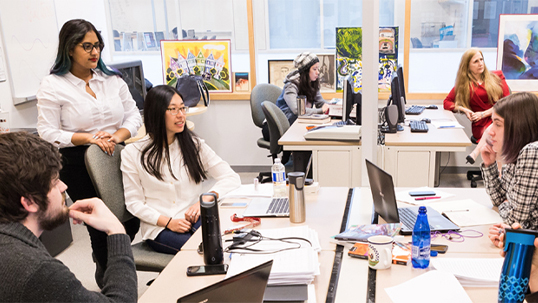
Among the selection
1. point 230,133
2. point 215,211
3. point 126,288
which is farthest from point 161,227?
point 230,133

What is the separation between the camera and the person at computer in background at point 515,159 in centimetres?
178

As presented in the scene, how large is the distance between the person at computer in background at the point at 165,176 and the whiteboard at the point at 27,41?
1.79 metres

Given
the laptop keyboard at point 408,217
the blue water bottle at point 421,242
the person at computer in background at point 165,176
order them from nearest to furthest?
the blue water bottle at point 421,242 → the laptop keyboard at point 408,217 → the person at computer in background at point 165,176

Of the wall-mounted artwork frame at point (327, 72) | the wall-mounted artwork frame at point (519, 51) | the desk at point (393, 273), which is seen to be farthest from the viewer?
the wall-mounted artwork frame at point (327, 72)

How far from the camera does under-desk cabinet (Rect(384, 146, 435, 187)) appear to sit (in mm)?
3309

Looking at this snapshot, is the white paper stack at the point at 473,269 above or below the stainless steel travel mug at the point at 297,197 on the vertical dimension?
below

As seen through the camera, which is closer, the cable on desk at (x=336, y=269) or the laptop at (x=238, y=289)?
the laptop at (x=238, y=289)

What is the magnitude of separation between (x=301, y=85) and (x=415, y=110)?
3.62 ft

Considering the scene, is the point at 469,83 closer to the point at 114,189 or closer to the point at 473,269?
A: the point at 473,269

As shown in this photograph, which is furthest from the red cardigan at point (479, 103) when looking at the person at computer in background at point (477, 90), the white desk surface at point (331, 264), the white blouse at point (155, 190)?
the white blouse at point (155, 190)

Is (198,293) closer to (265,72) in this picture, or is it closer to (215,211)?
(215,211)

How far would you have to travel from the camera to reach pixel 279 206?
2188 mm

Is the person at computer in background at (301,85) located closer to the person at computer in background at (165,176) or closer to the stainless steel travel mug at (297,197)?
the person at computer in background at (165,176)

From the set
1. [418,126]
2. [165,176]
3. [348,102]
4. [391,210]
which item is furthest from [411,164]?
[165,176]
